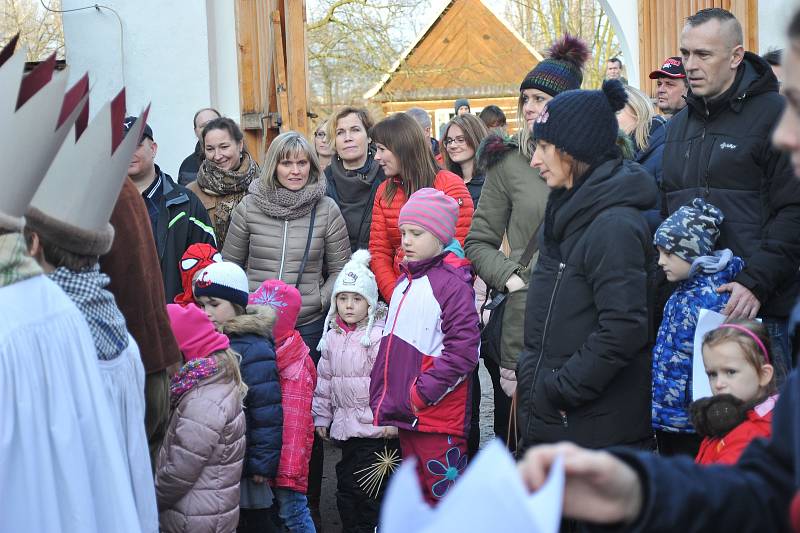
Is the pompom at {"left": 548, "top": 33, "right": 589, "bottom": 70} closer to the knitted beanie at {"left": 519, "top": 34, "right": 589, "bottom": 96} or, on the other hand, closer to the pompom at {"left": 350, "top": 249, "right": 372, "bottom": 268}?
the knitted beanie at {"left": 519, "top": 34, "right": 589, "bottom": 96}

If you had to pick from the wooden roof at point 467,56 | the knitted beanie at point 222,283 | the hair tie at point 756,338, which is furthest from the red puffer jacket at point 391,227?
the wooden roof at point 467,56

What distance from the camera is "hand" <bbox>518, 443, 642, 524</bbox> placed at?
158 centimetres

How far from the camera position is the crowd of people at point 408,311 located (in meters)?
2.66

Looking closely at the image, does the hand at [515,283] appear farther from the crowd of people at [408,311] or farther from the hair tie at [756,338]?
the hair tie at [756,338]

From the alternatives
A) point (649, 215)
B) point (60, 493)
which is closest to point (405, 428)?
point (649, 215)

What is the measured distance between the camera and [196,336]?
4172mm

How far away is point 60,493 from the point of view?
8.85 feet

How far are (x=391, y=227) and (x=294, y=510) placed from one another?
169 centimetres

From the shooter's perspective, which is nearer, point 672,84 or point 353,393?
point 353,393

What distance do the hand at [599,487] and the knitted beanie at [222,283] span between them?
3134 millimetres

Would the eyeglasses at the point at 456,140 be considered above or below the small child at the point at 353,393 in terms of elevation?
above

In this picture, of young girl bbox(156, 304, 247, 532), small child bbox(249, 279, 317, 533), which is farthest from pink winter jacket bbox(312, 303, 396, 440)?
young girl bbox(156, 304, 247, 532)

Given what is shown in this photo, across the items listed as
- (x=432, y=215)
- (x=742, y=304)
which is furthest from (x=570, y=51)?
(x=742, y=304)

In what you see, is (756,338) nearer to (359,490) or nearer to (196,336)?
(196,336)
